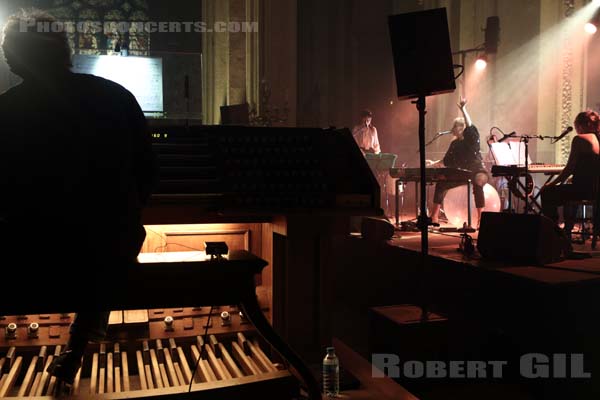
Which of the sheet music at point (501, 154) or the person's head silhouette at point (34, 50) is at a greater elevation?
the person's head silhouette at point (34, 50)

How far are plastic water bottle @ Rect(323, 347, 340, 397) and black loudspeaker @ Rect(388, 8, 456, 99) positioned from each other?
196 cm

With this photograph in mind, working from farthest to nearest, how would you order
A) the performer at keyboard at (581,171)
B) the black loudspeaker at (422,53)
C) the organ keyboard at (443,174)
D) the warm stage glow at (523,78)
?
the warm stage glow at (523,78) → the organ keyboard at (443,174) → the performer at keyboard at (581,171) → the black loudspeaker at (422,53)

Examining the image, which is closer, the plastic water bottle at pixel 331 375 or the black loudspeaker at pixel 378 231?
the plastic water bottle at pixel 331 375

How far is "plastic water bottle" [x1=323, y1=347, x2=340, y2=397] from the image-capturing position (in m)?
2.80

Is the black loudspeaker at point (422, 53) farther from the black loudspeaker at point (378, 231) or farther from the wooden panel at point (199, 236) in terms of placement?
the black loudspeaker at point (378, 231)

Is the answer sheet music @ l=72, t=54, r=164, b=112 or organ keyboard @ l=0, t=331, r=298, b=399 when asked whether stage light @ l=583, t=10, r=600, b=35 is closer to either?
sheet music @ l=72, t=54, r=164, b=112

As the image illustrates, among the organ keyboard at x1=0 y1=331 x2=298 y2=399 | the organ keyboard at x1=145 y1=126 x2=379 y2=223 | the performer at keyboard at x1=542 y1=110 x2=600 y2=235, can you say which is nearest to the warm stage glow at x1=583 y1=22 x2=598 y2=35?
the performer at keyboard at x1=542 y1=110 x2=600 y2=235

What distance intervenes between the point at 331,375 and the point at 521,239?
7.63 feet

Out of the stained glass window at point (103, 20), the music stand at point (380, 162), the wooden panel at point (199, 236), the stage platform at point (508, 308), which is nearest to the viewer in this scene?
the stage platform at point (508, 308)

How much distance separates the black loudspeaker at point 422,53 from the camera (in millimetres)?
3994

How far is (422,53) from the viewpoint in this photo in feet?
13.2

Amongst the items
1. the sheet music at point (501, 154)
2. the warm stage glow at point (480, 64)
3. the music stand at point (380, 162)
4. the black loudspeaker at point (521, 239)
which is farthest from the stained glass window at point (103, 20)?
the black loudspeaker at point (521, 239)

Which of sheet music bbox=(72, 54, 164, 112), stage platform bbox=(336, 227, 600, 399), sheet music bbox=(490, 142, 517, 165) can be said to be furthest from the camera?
sheet music bbox=(490, 142, 517, 165)

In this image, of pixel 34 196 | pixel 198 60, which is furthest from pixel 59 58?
pixel 198 60
